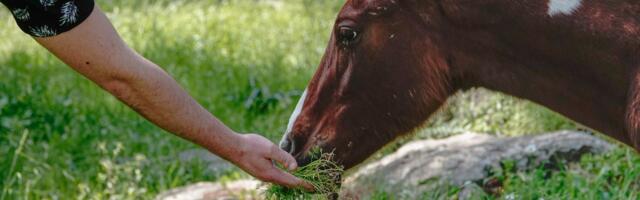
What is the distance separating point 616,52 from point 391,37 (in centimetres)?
68

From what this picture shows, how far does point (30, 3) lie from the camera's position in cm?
308

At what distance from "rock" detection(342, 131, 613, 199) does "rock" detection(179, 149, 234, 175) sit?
94cm

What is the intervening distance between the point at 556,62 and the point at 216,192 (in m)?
2.26

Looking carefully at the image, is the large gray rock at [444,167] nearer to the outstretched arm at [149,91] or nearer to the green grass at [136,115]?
the green grass at [136,115]

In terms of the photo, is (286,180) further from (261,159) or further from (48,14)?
(48,14)

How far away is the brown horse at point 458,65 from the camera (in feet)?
12.1

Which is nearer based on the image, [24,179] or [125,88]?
[125,88]

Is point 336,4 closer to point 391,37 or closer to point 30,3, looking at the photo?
point 391,37

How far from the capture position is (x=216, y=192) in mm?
5648

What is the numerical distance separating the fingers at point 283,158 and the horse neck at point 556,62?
58cm

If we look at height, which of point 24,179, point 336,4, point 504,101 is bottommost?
point 336,4

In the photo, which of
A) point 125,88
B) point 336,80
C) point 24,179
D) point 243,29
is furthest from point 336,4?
point 125,88

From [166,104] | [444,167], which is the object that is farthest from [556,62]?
[444,167]

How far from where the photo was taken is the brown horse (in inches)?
145
